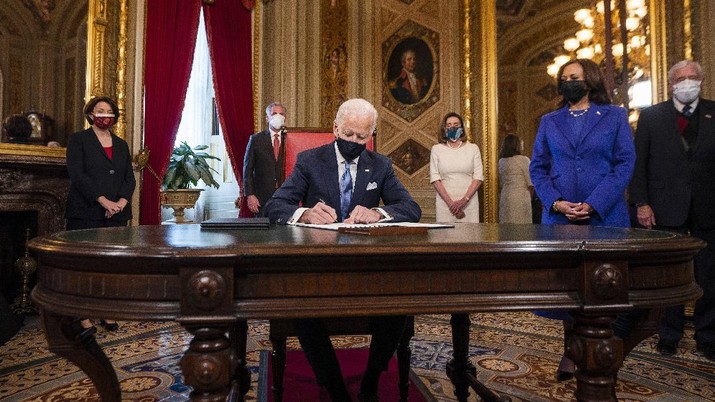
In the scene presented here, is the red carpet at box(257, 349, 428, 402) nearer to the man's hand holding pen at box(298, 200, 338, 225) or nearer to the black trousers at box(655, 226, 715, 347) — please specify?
the man's hand holding pen at box(298, 200, 338, 225)

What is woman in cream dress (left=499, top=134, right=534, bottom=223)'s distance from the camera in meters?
5.74

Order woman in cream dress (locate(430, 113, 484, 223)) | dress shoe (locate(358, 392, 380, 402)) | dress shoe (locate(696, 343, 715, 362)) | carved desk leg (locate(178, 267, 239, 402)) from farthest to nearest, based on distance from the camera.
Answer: woman in cream dress (locate(430, 113, 484, 223)) < dress shoe (locate(696, 343, 715, 362)) < dress shoe (locate(358, 392, 380, 402)) < carved desk leg (locate(178, 267, 239, 402))

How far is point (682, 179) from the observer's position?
124 inches

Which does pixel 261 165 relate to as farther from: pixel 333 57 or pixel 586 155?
pixel 586 155

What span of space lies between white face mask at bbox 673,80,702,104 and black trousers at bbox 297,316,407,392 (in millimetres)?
2490

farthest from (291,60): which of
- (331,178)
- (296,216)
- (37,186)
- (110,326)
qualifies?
(296,216)

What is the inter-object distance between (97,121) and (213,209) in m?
3.08

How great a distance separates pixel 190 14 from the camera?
5.68 m

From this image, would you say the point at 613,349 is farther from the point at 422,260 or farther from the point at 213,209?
the point at 213,209

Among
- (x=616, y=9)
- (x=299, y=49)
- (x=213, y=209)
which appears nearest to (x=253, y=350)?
(x=213, y=209)

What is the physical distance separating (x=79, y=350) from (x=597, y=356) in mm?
1407

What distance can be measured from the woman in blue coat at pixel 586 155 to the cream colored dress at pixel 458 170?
2245 millimetres

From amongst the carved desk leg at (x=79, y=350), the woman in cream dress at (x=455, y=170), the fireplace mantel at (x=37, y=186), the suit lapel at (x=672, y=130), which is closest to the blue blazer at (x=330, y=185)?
the carved desk leg at (x=79, y=350)

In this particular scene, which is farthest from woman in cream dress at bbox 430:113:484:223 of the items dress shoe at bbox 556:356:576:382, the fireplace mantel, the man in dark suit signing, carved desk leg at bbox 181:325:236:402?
carved desk leg at bbox 181:325:236:402
